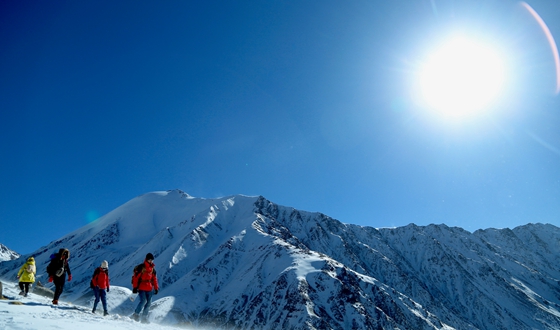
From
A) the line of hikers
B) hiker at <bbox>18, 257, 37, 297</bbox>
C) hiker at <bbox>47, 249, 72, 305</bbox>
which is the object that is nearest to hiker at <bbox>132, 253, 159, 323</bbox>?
the line of hikers

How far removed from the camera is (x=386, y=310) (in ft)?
479

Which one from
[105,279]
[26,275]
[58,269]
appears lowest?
[26,275]

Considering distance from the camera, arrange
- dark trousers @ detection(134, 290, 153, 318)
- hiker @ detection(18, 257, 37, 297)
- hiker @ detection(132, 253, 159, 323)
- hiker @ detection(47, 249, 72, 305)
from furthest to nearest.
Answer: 1. hiker @ detection(18, 257, 37, 297)
2. dark trousers @ detection(134, 290, 153, 318)
3. hiker @ detection(132, 253, 159, 323)
4. hiker @ detection(47, 249, 72, 305)

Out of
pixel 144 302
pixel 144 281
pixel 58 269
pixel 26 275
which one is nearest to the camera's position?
pixel 58 269

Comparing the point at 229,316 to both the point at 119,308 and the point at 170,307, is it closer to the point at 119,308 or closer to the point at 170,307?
the point at 170,307

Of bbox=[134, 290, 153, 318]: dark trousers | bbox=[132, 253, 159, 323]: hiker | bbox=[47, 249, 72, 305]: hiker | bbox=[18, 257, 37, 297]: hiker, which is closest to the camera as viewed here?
bbox=[47, 249, 72, 305]: hiker

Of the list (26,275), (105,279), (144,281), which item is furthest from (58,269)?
(144,281)

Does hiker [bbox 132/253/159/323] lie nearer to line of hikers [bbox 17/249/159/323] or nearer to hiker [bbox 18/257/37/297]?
line of hikers [bbox 17/249/159/323]

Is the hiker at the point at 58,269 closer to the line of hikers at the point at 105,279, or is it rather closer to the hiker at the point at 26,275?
the line of hikers at the point at 105,279

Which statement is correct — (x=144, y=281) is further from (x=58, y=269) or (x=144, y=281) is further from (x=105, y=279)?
(x=58, y=269)

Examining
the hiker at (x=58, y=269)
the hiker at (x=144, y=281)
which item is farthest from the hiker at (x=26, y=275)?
the hiker at (x=144, y=281)

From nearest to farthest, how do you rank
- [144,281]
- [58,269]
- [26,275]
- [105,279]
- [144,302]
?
1. [58,269]
2. [144,281]
3. [144,302]
4. [105,279]
5. [26,275]

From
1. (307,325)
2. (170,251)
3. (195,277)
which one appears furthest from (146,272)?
(170,251)

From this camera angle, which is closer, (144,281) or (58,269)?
(58,269)
